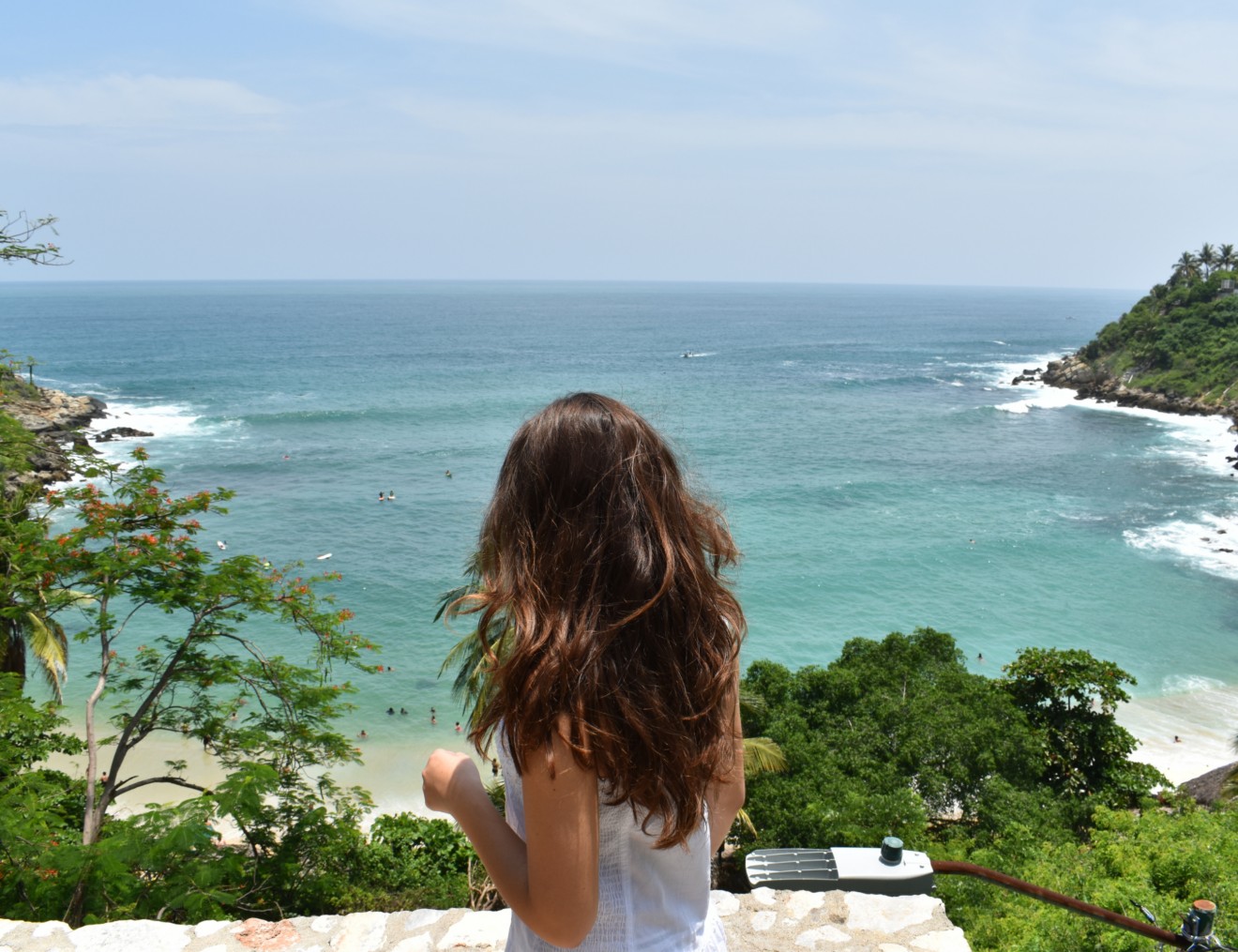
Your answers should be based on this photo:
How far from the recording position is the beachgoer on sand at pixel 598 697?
4.47ft

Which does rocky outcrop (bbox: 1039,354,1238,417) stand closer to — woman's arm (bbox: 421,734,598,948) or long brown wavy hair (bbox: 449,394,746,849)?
long brown wavy hair (bbox: 449,394,746,849)

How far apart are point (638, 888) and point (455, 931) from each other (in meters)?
3.11

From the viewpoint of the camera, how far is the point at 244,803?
7309mm

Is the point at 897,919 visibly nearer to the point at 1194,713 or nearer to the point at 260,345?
the point at 1194,713

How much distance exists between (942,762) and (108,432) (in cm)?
4374

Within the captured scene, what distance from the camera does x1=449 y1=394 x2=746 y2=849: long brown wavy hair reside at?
137cm

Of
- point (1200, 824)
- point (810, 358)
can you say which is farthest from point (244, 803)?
point (810, 358)

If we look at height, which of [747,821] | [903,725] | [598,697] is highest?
[598,697]

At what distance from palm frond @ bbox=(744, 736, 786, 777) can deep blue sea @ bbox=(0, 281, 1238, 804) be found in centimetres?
544

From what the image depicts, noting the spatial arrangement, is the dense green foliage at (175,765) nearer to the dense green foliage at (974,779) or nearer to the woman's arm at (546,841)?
the dense green foliage at (974,779)

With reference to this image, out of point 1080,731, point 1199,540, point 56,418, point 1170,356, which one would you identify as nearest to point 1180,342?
point 1170,356

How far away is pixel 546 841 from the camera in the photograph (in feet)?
4.46

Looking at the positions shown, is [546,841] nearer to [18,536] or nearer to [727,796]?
[727,796]

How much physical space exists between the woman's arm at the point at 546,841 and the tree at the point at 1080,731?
13774 millimetres
